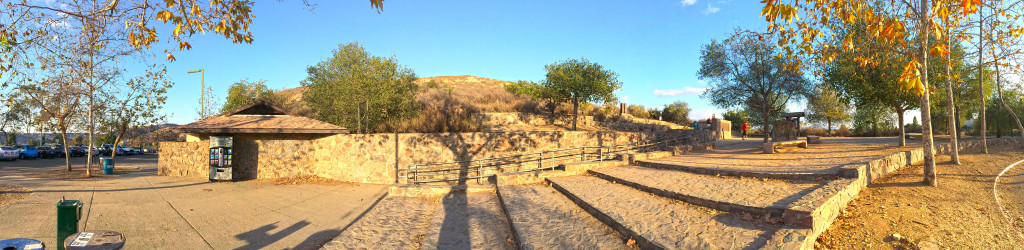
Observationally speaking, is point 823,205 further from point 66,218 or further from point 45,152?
point 45,152

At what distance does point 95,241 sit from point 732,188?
→ 8.54 metres

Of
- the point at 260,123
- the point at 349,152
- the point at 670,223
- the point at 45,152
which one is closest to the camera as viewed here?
the point at 670,223

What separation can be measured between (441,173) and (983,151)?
50.9 feet

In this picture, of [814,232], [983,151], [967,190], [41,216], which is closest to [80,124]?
[41,216]

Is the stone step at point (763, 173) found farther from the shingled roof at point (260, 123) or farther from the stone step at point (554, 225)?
the shingled roof at point (260, 123)

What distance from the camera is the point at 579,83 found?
24750 millimetres

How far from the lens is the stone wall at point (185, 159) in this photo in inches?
597

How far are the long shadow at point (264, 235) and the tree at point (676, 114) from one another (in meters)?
35.2

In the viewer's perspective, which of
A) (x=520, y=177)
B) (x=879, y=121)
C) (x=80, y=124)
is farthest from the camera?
(x=879, y=121)

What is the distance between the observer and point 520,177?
10.9m

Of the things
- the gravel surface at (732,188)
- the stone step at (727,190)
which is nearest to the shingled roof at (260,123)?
the stone step at (727,190)

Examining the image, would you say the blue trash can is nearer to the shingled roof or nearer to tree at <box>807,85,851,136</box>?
the shingled roof

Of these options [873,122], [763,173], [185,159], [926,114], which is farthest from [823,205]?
[873,122]

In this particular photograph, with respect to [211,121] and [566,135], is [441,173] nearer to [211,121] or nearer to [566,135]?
[566,135]
